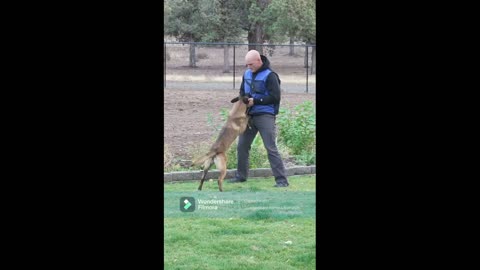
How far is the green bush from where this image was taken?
672 centimetres

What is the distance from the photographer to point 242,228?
6469mm

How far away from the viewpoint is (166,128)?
6.30m

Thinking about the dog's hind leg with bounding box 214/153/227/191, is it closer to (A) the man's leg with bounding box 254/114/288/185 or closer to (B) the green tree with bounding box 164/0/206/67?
(A) the man's leg with bounding box 254/114/288/185

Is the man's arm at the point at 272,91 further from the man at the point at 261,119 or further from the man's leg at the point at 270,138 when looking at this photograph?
the man's leg at the point at 270,138

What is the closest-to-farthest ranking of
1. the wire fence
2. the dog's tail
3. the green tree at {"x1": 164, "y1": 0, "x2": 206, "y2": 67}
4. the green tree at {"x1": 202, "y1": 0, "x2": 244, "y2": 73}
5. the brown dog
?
the green tree at {"x1": 164, "y1": 0, "x2": 206, "y2": 67} → the green tree at {"x1": 202, "y1": 0, "x2": 244, "y2": 73} → the wire fence → the brown dog → the dog's tail

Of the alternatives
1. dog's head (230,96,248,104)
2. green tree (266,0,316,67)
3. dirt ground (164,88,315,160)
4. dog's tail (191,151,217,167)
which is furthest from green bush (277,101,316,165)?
dog's tail (191,151,217,167)

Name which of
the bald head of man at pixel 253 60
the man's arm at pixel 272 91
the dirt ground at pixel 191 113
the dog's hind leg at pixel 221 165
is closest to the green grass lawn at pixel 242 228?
the dog's hind leg at pixel 221 165

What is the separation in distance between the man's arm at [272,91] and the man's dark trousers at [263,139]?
123mm

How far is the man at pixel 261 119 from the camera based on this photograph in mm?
6750

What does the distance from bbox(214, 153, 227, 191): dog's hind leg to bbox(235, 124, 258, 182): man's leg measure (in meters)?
0.12

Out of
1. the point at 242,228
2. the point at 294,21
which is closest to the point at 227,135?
the point at 242,228
